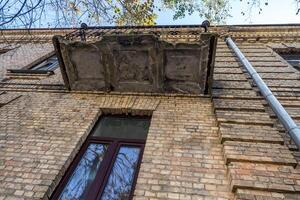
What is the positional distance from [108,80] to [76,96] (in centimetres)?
82

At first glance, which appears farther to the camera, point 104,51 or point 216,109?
point 104,51

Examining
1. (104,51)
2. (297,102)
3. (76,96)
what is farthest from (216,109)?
(76,96)

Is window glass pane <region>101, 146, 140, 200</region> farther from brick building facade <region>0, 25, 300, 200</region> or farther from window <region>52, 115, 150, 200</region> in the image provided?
brick building facade <region>0, 25, 300, 200</region>

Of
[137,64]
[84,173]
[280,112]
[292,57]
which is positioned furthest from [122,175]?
[292,57]

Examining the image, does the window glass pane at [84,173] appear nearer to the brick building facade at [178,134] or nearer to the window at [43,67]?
the brick building facade at [178,134]

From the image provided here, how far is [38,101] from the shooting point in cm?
592

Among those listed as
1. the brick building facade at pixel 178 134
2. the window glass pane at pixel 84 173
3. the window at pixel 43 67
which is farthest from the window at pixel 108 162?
the window at pixel 43 67

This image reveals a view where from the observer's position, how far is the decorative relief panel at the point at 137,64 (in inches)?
212

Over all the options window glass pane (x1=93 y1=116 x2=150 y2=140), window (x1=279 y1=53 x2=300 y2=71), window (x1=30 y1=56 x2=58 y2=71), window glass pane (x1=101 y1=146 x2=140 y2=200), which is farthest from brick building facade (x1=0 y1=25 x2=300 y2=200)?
window (x1=30 y1=56 x2=58 y2=71)

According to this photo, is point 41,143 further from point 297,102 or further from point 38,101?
point 297,102

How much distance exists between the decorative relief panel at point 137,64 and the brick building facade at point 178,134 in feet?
0.69

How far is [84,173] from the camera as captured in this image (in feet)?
14.0

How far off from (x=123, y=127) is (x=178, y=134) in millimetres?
1231

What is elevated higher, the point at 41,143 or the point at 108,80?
the point at 108,80
